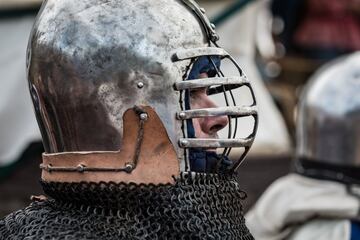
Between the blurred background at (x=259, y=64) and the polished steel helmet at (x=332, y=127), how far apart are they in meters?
1.02

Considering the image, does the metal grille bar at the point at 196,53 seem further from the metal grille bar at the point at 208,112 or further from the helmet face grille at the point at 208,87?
the metal grille bar at the point at 208,112

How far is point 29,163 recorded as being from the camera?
973 centimetres

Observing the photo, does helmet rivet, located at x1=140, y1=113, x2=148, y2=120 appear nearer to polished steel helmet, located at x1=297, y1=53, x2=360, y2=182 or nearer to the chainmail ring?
the chainmail ring

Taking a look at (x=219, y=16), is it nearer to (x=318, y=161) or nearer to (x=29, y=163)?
(x=29, y=163)

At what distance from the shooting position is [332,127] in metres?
7.45

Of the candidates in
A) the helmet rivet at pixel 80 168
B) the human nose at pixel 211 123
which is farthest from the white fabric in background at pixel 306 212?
the helmet rivet at pixel 80 168

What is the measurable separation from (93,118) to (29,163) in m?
5.15

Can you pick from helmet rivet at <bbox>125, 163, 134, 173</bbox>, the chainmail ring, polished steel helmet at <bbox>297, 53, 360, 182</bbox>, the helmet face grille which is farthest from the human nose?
polished steel helmet at <bbox>297, 53, 360, 182</bbox>

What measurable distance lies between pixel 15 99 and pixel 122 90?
514 centimetres

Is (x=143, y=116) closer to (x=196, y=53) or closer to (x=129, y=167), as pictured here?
(x=129, y=167)

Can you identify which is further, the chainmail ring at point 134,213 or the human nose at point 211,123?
the human nose at point 211,123

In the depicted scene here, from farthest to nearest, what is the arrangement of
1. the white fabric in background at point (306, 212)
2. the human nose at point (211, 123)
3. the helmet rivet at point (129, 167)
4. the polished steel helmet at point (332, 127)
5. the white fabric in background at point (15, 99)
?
1. the white fabric in background at point (15, 99)
2. the polished steel helmet at point (332, 127)
3. the white fabric in background at point (306, 212)
4. the human nose at point (211, 123)
5. the helmet rivet at point (129, 167)

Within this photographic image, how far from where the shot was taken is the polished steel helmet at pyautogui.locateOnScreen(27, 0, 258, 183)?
4.62 metres

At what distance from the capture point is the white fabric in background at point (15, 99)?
9.64 metres
